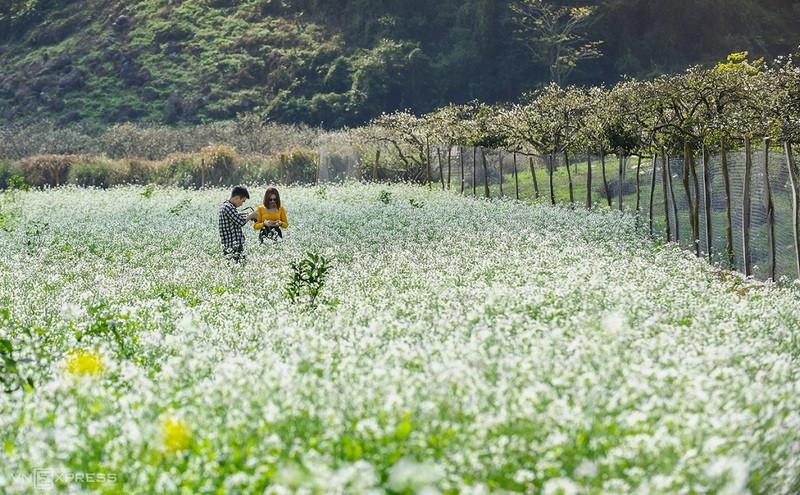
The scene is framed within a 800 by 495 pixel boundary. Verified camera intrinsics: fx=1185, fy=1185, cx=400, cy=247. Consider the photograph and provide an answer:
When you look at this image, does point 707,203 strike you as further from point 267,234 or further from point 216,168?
point 216,168

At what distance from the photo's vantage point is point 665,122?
28.4 metres

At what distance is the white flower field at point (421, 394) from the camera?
527 cm

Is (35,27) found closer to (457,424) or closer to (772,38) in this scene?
(772,38)

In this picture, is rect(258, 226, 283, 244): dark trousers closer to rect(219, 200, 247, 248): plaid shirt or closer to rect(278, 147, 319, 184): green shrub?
rect(219, 200, 247, 248): plaid shirt

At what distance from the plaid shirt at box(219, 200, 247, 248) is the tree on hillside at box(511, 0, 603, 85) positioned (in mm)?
70814

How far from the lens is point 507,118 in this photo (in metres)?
41.0

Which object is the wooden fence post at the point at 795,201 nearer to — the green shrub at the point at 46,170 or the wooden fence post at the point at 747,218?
the wooden fence post at the point at 747,218

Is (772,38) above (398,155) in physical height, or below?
above

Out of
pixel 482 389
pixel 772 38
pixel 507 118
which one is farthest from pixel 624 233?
pixel 772 38

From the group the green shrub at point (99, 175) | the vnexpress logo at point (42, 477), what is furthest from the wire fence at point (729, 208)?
the green shrub at point (99, 175)

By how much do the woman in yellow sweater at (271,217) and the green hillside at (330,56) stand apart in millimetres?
65215

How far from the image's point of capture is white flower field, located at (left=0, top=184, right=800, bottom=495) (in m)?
5.27

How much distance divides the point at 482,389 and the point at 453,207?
23.0 metres

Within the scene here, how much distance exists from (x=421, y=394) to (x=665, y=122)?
931 inches
